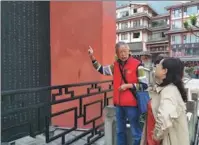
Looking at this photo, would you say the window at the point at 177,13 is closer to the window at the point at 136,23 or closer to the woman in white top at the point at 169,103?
the window at the point at 136,23

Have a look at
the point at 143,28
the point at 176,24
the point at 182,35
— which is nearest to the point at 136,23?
the point at 143,28

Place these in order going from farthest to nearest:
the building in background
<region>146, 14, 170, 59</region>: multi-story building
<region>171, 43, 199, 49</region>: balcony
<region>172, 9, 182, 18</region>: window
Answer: <region>146, 14, 170, 59</region>: multi-story building < <region>172, 9, 182, 18</region>: window < the building in background < <region>171, 43, 199, 49</region>: balcony

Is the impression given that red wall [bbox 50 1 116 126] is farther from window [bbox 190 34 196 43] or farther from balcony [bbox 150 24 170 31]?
balcony [bbox 150 24 170 31]

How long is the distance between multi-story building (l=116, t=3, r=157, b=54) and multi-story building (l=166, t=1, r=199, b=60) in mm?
4551

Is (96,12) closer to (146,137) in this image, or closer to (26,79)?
(26,79)

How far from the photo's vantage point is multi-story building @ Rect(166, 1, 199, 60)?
3878cm

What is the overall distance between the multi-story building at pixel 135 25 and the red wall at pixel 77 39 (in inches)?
1580

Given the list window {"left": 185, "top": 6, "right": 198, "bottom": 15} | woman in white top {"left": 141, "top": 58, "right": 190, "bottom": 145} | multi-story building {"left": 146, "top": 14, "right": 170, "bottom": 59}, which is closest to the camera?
woman in white top {"left": 141, "top": 58, "right": 190, "bottom": 145}

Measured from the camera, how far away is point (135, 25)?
1789 inches

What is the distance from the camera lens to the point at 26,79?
4.29 metres

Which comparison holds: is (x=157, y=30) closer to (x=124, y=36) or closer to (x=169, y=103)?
(x=124, y=36)

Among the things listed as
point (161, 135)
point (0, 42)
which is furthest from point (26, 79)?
point (161, 135)

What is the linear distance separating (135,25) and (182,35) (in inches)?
361

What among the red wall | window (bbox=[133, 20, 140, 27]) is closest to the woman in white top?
the red wall
